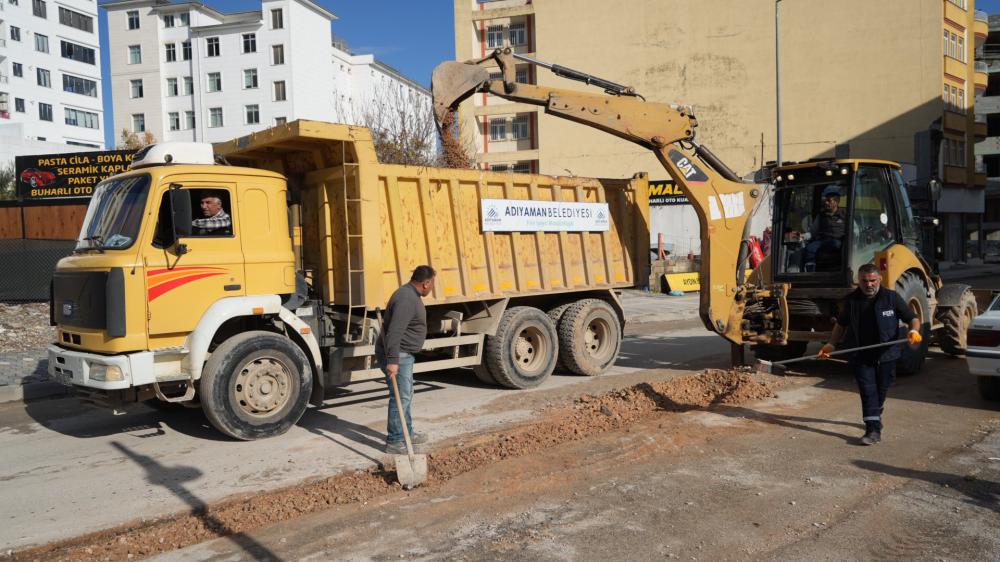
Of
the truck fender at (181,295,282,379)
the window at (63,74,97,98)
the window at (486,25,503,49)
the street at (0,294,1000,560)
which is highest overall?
the window at (63,74,97,98)

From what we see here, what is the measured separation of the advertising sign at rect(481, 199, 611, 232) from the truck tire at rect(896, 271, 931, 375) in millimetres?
3989

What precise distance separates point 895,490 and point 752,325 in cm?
473

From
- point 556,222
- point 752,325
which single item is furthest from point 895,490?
point 556,222

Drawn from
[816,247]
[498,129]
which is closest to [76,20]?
[498,129]

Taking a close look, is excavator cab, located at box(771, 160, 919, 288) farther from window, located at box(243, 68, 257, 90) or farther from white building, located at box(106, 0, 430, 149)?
window, located at box(243, 68, 257, 90)

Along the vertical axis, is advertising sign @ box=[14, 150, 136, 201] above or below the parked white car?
above

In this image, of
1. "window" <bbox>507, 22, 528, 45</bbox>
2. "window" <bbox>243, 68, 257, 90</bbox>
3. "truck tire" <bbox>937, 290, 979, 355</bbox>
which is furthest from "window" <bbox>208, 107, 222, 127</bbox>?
"truck tire" <bbox>937, 290, 979, 355</bbox>

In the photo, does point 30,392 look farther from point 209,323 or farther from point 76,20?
point 76,20

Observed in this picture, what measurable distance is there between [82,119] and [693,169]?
64.7 metres

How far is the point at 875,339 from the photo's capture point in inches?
261

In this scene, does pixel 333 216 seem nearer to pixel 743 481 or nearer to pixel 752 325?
pixel 743 481

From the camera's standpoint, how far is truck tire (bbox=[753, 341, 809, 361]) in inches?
417

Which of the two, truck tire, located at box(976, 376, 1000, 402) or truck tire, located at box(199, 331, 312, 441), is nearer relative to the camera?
truck tire, located at box(199, 331, 312, 441)

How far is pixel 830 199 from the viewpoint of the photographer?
9.65 meters
